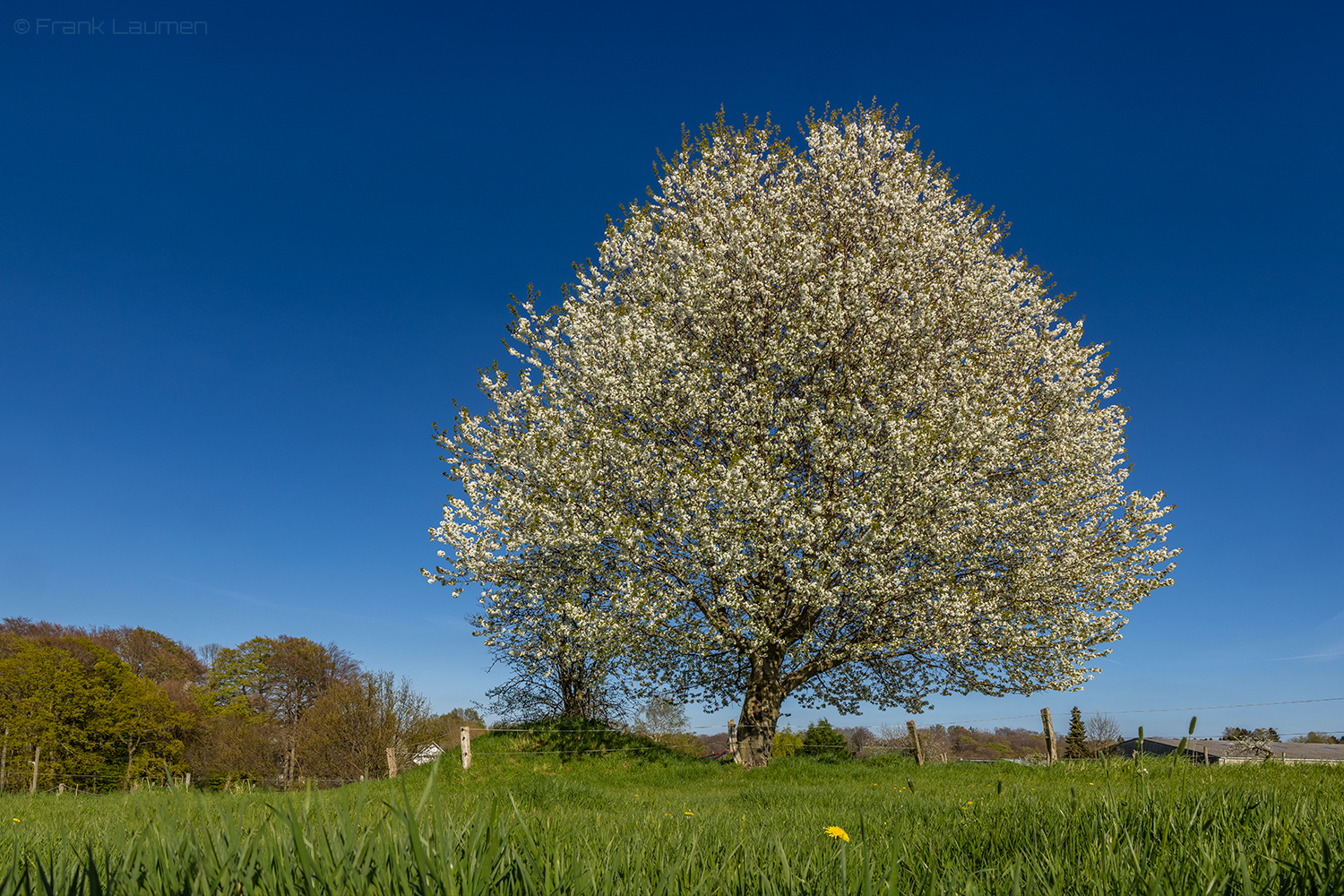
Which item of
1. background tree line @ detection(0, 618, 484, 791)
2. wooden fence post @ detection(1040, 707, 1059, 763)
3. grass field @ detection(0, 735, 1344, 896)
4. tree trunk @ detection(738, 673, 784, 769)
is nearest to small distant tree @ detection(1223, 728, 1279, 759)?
wooden fence post @ detection(1040, 707, 1059, 763)

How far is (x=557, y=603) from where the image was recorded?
17578mm

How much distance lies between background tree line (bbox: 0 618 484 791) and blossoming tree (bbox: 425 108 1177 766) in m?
18.8

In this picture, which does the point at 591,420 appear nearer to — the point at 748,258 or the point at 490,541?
the point at 490,541

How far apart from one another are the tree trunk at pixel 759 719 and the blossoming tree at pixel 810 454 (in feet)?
0.28

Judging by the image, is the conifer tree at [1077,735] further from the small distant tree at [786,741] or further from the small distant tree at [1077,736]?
the small distant tree at [786,741]

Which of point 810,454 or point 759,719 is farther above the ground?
point 810,454

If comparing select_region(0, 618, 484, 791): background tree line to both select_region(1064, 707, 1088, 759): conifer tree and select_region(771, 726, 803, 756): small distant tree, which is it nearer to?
select_region(771, 726, 803, 756): small distant tree

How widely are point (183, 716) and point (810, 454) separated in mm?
49893

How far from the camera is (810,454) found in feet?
55.3

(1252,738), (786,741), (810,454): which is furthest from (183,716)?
(1252,738)

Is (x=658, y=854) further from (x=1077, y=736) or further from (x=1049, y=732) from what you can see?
(x=1077, y=736)

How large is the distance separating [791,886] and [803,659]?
1662 cm

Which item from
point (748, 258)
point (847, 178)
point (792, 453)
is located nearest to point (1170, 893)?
point (792, 453)

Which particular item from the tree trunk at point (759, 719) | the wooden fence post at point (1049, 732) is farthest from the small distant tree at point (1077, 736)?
the tree trunk at point (759, 719)
